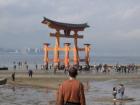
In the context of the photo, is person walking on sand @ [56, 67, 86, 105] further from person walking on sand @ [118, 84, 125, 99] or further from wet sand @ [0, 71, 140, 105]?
person walking on sand @ [118, 84, 125, 99]

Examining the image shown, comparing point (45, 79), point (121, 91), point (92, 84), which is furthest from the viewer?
point (45, 79)

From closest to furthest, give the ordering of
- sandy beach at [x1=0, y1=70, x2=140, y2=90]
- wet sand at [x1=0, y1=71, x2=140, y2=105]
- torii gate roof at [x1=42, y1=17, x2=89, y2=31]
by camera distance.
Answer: wet sand at [x1=0, y1=71, x2=140, y2=105] < sandy beach at [x1=0, y1=70, x2=140, y2=90] < torii gate roof at [x1=42, y1=17, x2=89, y2=31]

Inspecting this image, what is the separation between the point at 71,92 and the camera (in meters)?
9.35

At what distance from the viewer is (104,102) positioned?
1254 inches

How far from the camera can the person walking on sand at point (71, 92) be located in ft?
30.6

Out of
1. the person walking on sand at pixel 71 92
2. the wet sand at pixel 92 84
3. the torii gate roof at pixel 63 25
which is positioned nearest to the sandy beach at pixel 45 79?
the wet sand at pixel 92 84

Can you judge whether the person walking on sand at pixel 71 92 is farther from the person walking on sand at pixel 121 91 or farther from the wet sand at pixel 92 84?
the person walking on sand at pixel 121 91

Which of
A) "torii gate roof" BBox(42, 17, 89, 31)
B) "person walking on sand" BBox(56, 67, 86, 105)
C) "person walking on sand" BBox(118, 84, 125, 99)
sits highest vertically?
"torii gate roof" BBox(42, 17, 89, 31)

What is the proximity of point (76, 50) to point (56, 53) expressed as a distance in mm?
4076

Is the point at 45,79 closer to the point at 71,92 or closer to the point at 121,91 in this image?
the point at 121,91

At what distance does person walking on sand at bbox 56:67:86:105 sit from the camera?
9.34 metres

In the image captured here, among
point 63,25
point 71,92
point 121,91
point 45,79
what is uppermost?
point 63,25

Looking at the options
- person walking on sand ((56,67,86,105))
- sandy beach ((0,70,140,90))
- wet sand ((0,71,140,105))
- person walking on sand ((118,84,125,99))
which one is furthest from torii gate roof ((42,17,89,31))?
person walking on sand ((56,67,86,105))

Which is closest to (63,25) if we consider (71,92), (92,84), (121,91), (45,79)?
(45,79)
